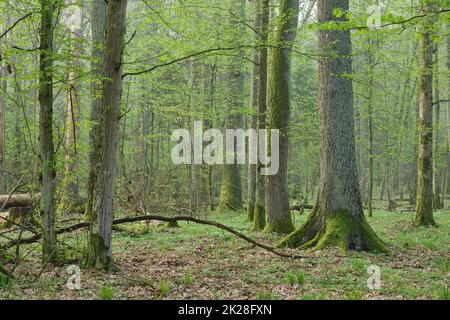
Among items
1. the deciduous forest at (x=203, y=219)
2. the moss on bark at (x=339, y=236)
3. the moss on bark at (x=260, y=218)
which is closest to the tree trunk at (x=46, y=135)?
the deciduous forest at (x=203, y=219)

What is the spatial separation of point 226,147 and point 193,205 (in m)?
3.51

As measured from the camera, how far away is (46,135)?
6.80 meters

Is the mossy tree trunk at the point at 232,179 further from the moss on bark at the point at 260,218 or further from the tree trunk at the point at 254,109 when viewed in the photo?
the moss on bark at the point at 260,218

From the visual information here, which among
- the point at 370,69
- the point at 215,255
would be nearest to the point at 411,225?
the point at 370,69

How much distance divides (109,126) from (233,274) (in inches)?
119

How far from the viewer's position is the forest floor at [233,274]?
19.0 ft

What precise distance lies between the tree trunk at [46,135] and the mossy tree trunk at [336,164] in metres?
4.79

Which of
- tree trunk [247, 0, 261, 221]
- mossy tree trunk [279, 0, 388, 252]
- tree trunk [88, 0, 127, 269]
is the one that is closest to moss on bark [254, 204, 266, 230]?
tree trunk [247, 0, 261, 221]

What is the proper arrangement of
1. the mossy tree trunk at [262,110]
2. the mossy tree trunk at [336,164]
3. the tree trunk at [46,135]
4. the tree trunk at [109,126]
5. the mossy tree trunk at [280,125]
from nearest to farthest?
the tree trunk at [109,126] → the tree trunk at [46,135] → the mossy tree trunk at [336,164] → the mossy tree trunk at [280,125] → the mossy tree trunk at [262,110]

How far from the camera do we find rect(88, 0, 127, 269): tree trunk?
654 centimetres

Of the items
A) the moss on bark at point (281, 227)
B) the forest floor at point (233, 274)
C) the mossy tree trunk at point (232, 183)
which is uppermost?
the mossy tree trunk at point (232, 183)

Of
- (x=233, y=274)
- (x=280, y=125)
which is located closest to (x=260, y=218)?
(x=280, y=125)
